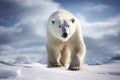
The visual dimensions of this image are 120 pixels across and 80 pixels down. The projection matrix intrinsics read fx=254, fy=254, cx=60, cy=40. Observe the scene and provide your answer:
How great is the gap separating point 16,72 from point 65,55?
517cm

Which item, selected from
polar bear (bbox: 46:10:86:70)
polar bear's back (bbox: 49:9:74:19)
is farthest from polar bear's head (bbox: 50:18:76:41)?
polar bear's back (bbox: 49:9:74:19)

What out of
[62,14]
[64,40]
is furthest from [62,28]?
[62,14]

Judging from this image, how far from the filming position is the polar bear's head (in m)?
6.99

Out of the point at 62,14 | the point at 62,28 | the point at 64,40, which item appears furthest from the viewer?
the point at 62,14

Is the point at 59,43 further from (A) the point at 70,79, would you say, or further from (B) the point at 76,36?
(A) the point at 70,79

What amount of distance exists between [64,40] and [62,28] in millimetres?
555

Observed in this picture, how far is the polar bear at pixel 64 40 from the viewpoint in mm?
7266

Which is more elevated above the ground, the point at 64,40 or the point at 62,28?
the point at 62,28

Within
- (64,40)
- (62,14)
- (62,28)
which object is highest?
(62,14)

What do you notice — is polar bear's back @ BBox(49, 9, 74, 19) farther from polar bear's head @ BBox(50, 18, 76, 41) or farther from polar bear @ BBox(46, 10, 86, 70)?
polar bear's head @ BBox(50, 18, 76, 41)

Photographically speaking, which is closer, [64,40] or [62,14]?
[64,40]

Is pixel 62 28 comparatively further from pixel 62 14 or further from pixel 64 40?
pixel 62 14

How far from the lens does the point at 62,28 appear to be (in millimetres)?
7062

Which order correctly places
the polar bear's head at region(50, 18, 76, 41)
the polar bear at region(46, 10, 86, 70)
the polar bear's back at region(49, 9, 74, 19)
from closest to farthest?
the polar bear's head at region(50, 18, 76, 41) → the polar bear at region(46, 10, 86, 70) → the polar bear's back at region(49, 9, 74, 19)
